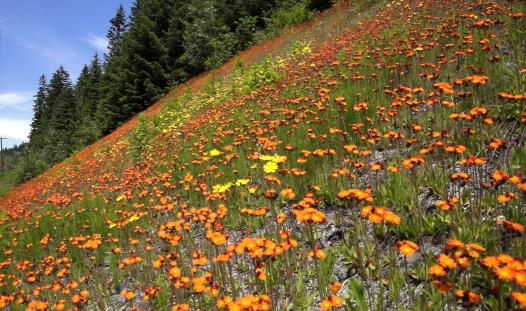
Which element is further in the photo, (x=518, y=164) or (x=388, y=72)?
(x=388, y=72)

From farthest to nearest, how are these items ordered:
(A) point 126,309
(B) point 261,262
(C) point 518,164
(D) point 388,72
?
(D) point 388,72 → (A) point 126,309 → (C) point 518,164 → (B) point 261,262

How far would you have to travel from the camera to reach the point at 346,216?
14.7 feet

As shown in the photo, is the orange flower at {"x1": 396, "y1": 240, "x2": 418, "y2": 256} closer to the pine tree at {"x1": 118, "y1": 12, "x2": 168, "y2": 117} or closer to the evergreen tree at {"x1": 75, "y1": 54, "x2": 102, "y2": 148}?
the pine tree at {"x1": 118, "y1": 12, "x2": 168, "y2": 117}

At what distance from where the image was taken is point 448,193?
4023mm

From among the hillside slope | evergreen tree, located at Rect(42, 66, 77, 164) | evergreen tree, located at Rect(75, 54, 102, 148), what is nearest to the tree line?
evergreen tree, located at Rect(42, 66, 77, 164)

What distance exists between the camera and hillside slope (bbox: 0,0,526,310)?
9.32 ft

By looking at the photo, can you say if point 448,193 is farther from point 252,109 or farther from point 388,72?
point 252,109

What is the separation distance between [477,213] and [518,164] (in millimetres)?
1054

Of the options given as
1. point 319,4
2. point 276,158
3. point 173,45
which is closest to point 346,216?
point 276,158

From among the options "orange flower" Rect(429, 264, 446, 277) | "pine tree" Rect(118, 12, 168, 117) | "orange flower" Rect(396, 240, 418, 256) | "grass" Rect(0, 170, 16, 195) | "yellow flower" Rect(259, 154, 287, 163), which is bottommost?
"orange flower" Rect(429, 264, 446, 277)

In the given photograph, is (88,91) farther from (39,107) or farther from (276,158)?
(276,158)

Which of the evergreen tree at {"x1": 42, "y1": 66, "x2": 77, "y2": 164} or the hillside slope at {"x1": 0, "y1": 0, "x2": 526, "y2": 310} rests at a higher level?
the evergreen tree at {"x1": 42, "y1": 66, "x2": 77, "y2": 164}

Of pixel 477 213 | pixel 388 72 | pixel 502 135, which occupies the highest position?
pixel 388 72

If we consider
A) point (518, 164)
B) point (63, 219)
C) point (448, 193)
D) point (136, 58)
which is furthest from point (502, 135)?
point (136, 58)
